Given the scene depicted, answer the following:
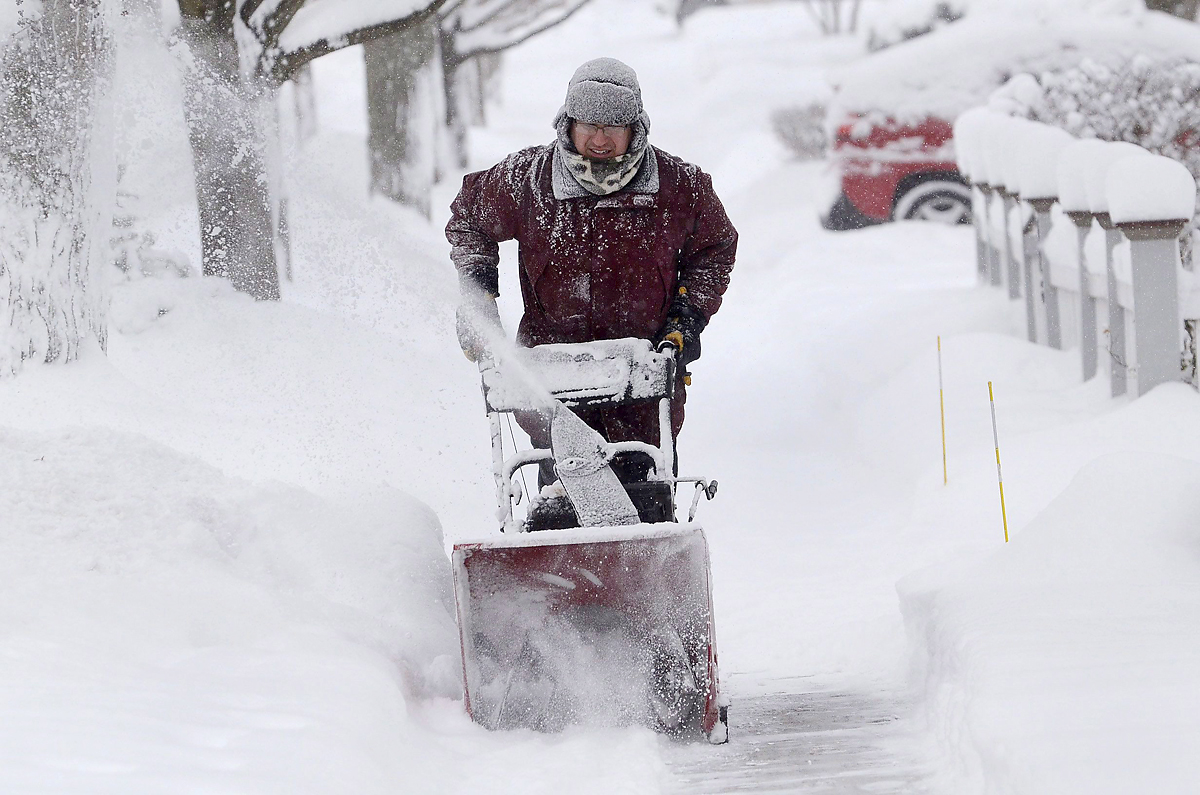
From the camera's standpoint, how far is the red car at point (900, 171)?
48.9 feet

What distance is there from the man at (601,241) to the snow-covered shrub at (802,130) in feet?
67.2

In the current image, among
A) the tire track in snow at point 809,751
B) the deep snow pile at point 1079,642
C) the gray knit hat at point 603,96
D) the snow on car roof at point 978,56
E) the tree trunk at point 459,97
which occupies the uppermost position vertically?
the tree trunk at point 459,97

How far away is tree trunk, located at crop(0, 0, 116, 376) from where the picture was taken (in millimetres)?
6246

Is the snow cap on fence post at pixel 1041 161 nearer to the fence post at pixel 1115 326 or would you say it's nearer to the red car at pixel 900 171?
the fence post at pixel 1115 326

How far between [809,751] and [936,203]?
12.5m

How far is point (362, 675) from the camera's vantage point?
388 centimetres

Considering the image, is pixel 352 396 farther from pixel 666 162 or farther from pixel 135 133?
pixel 666 162

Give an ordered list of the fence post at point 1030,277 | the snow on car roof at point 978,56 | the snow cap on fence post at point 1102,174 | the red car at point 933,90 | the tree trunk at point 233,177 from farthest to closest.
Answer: the red car at point 933,90
the snow on car roof at point 978,56
the fence post at point 1030,277
the tree trunk at point 233,177
the snow cap on fence post at point 1102,174

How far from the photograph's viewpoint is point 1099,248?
8039 millimetres

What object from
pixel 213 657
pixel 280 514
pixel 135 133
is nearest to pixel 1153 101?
pixel 135 133

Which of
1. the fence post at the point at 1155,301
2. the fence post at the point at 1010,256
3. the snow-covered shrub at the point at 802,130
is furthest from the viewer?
the snow-covered shrub at the point at 802,130

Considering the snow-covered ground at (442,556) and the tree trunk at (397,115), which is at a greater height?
the tree trunk at (397,115)

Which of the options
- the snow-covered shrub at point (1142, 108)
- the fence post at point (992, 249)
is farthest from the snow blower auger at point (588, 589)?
the fence post at point (992, 249)

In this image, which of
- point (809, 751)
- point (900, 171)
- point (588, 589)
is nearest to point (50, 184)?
point (588, 589)
